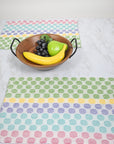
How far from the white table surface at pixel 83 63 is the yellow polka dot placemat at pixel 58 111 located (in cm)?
5

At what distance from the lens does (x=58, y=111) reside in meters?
0.96

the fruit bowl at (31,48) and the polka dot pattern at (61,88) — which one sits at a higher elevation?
the fruit bowl at (31,48)

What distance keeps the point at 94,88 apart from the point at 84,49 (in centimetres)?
40

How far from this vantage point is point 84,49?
1381mm

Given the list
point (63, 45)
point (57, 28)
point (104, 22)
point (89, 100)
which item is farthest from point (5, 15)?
point (89, 100)

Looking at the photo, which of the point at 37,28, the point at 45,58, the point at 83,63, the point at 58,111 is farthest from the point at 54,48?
the point at 37,28

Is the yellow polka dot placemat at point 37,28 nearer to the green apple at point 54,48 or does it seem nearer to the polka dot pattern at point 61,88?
the green apple at point 54,48

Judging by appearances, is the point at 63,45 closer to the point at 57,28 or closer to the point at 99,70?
the point at 99,70

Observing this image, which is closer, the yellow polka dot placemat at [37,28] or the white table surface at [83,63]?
the white table surface at [83,63]

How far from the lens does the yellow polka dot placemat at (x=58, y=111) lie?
854mm

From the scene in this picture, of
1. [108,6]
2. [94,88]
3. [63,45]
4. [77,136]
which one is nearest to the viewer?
[77,136]

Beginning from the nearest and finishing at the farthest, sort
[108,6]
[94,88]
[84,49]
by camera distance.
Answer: [94,88]
[84,49]
[108,6]

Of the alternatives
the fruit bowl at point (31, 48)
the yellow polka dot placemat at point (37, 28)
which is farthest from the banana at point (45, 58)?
the yellow polka dot placemat at point (37, 28)

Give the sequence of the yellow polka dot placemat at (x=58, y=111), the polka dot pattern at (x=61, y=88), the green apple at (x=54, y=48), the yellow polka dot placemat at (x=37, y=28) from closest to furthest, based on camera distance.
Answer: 1. the yellow polka dot placemat at (x=58, y=111)
2. the polka dot pattern at (x=61, y=88)
3. the green apple at (x=54, y=48)
4. the yellow polka dot placemat at (x=37, y=28)
